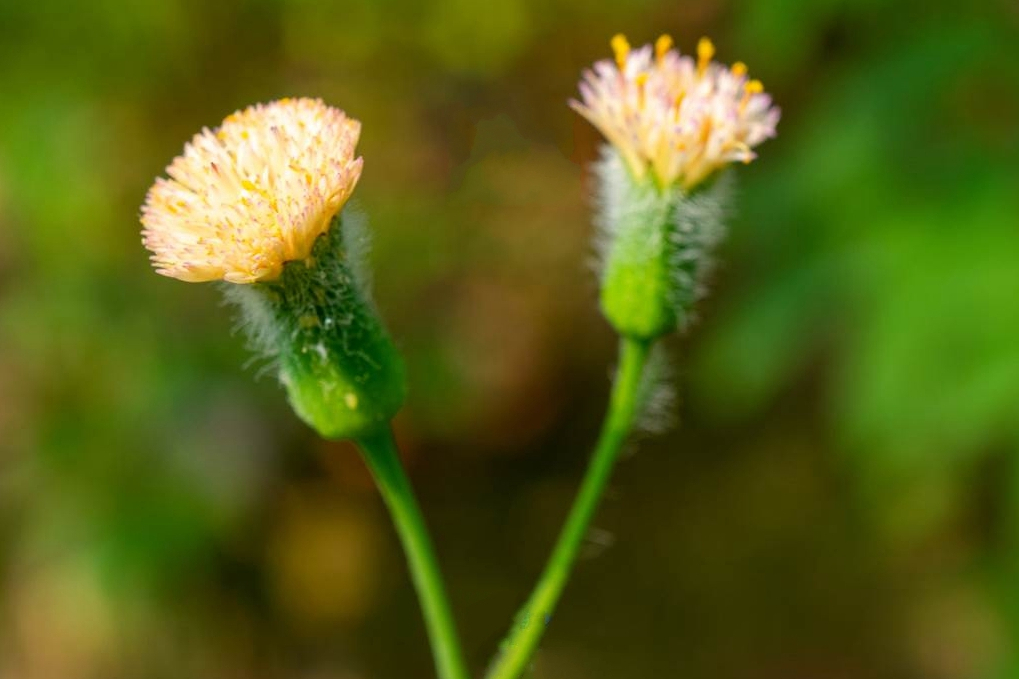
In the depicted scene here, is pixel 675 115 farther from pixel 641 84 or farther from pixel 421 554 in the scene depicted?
pixel 421 554

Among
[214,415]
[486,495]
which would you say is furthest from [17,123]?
[486,495]

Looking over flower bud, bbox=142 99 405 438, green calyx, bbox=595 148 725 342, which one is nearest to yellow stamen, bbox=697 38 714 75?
green calyx, bbox=595 148 725 342

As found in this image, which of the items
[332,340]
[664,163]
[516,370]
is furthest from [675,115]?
[516,370]

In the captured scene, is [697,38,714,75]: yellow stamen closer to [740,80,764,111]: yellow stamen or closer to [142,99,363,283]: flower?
[740,80,764,111]: yellow stamen

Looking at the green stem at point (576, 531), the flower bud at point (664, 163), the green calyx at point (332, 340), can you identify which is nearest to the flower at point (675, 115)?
the flower bud at point (664, 163)

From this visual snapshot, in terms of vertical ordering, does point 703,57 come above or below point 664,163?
above

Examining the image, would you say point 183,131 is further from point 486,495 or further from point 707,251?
point 707,251
